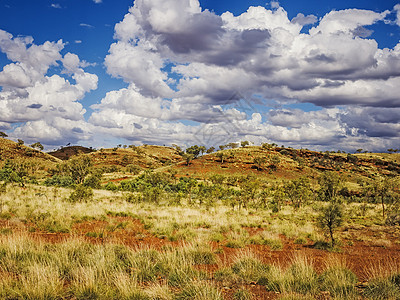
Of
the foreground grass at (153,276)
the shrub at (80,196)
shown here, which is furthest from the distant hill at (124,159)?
the foreground grass at (153,276)

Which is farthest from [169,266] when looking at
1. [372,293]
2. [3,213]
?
[3,213]

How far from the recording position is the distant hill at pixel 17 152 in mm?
92787

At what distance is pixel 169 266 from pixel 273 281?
10.3 feet

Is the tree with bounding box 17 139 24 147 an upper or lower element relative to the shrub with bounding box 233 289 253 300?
upper

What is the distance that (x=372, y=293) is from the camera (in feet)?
19.4

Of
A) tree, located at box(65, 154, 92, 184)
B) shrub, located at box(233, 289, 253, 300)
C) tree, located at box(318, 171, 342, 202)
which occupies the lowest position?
tree, located at box(318, 171, 342, 202)

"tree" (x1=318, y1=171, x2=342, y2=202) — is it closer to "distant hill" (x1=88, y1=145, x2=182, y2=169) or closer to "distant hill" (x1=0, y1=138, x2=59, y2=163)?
"distant hill" (x1=88, y1=145, x2=182, y2=169)

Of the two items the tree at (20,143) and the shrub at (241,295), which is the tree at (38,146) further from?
the shrub at (241,295)

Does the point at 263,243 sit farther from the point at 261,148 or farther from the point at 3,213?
the point at 261,148

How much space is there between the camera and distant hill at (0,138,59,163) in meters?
92.8

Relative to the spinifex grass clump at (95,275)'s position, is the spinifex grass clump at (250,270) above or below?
below

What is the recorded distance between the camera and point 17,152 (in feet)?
325

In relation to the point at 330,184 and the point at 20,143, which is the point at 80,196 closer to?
the point at 330,184

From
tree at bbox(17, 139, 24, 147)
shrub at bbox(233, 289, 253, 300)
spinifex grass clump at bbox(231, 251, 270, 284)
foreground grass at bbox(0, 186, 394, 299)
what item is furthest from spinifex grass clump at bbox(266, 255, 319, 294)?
tree at bbox(17, 139, 24, 147)
